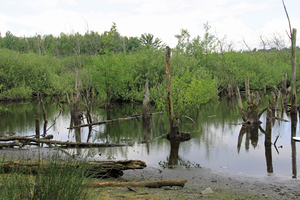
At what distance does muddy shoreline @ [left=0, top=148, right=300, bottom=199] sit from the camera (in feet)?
22.5

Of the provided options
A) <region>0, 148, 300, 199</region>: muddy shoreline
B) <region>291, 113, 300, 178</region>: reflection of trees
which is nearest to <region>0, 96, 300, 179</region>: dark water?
<region>291, 113, 300, 178</region>: reflection of trees

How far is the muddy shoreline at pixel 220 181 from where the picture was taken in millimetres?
6868

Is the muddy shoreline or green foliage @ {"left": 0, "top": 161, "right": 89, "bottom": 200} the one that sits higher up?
green foliage @ {"left": 0, "top": 161, "right": 89, "bottom": 200}

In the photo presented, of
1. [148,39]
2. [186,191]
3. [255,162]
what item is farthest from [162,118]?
[148,39]

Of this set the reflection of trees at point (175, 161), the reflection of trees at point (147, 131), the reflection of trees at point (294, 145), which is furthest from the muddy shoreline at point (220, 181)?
the reflection of trees at point (147, 131)

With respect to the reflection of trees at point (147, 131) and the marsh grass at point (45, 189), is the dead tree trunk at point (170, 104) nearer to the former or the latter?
the reflection of trees at point (147, 131)

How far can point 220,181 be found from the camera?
806 cm

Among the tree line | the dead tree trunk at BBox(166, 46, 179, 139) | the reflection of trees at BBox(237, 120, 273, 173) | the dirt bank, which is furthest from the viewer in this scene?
the tree line

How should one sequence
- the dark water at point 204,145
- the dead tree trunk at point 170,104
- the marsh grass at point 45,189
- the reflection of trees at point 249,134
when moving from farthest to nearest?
the dead tree trunk at point 170,104 < the reflection of trees at point 249,134 < the dark water at point 204,145 < the marsh grass at point 45,189

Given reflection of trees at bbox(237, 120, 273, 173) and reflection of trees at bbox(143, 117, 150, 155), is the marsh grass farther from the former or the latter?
reflection of trees at bbox(143, 117, 150, 155)

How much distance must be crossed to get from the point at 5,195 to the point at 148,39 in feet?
234

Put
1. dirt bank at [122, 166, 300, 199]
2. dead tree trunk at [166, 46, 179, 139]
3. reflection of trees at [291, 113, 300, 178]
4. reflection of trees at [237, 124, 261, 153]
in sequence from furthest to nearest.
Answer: dead tree trunk at [166, 46, 179, 139] < reflection of trees at [237, 124, 261, 153] < reflection of trees at [291, 113, 300, 178] < dirt bank at [122, 166, 300, 199]

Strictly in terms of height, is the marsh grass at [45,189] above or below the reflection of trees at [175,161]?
above

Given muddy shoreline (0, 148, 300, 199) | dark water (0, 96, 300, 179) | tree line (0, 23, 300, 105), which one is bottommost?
muddy shoreline (0, 148, 300, 199)
